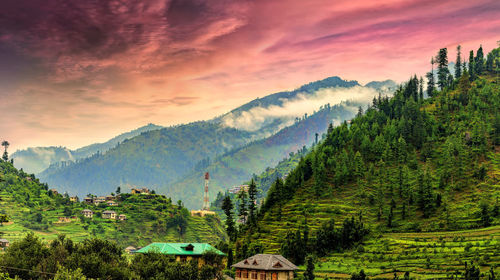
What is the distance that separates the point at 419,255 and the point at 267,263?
33.1 m

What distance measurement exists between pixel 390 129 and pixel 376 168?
2098 cm

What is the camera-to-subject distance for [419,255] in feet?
367

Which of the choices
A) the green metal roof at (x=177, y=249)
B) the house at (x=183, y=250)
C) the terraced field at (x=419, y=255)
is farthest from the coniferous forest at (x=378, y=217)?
the green metal roof at (x=177, y=249)

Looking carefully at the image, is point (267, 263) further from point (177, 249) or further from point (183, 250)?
point (177, 249)

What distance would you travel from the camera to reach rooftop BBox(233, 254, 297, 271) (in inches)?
4454

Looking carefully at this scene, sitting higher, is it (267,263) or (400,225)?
(400,225)

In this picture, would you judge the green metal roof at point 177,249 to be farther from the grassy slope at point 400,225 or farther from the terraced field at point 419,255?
the terraced field at point 419,255

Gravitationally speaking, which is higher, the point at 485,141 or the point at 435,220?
the point at 485,141

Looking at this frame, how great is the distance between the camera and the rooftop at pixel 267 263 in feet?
371

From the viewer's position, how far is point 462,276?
95.4 m

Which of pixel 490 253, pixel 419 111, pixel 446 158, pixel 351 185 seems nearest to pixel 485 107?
pixel 419 111

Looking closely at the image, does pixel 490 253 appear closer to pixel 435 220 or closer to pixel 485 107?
pixel 435 220

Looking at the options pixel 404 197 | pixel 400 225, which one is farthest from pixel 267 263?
pixel 404 197

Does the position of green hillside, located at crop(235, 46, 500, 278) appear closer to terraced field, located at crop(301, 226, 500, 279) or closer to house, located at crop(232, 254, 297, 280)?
terraced field, located at crop(301, 226, 500, 279)
